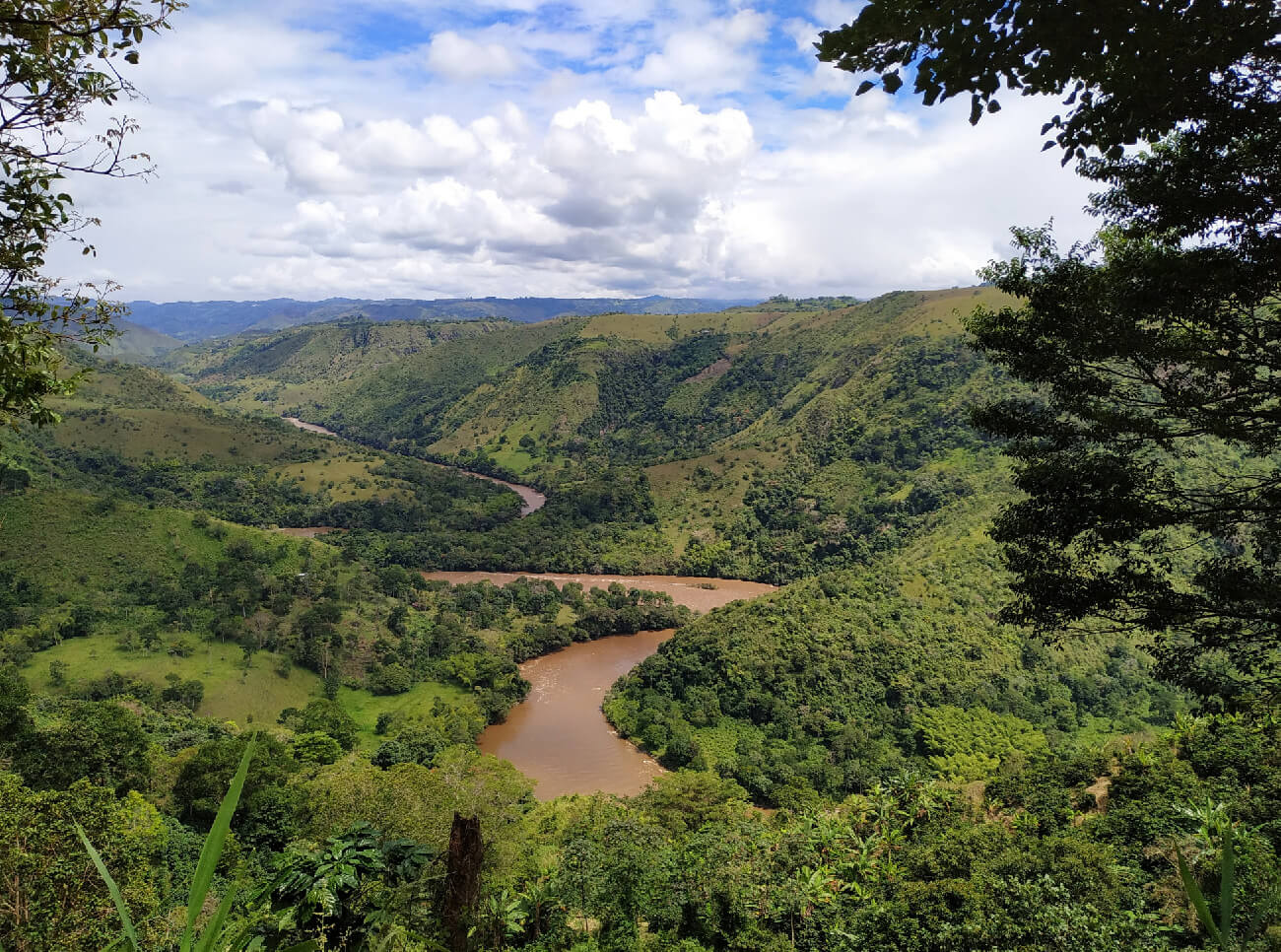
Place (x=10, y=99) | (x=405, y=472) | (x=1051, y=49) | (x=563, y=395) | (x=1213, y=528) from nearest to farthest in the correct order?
(x=10, y=99) → (x=1051, y=49) → (x=1213, y=528) → (x=405, y=472) → (x=563, y=395)

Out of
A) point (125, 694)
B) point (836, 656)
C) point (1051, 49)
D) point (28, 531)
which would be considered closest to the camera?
point (1051, 49)

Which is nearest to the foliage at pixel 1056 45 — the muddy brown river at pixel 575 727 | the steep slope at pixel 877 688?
the steep slope at pixel 877 688

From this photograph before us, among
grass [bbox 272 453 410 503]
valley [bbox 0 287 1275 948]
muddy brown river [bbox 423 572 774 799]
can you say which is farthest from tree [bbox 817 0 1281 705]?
grass [bbox 272 453 410 503]

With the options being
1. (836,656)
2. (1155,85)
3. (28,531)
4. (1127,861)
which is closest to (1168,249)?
(1155,85)

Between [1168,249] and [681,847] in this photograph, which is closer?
[1168,249]

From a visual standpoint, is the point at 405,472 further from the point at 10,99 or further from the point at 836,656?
the point at 10,99

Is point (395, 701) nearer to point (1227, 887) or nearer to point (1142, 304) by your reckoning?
point (1142, 304)

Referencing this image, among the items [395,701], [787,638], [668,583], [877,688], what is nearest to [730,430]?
[668,583]
